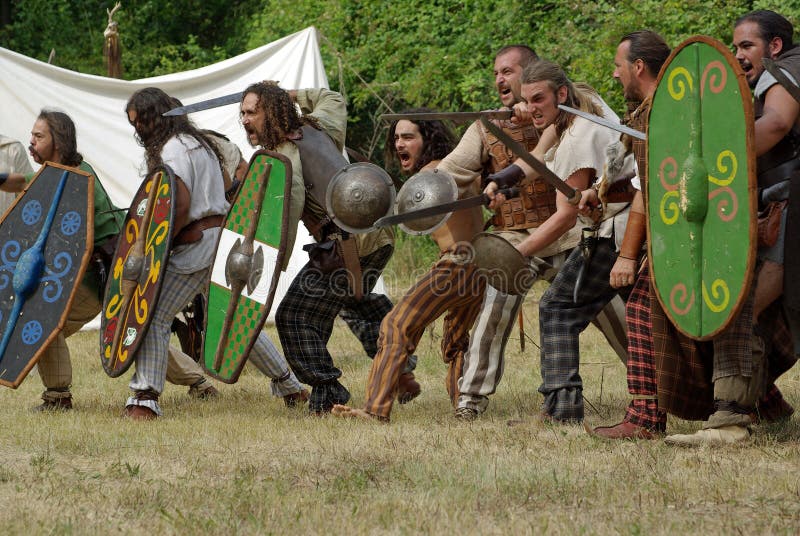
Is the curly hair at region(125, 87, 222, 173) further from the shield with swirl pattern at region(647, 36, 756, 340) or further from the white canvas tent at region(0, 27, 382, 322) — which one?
the white canvas tent at region(0, 27, 382, 322)

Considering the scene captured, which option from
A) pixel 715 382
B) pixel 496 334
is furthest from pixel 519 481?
pixel 496 334

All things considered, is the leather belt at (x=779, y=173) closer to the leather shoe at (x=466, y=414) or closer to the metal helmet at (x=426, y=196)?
the metal helmet at (x=426, y=196)

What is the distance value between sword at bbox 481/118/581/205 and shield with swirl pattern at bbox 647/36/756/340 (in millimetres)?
451

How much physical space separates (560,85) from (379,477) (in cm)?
168

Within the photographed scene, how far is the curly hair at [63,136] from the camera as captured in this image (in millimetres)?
5660

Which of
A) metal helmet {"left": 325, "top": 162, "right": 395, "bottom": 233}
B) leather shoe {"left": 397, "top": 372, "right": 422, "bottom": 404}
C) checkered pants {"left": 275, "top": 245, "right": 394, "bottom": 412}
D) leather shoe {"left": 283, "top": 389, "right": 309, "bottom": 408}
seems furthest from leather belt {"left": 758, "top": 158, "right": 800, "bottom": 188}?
leather shoe {"left": 283, "top": 389, "right": 309, "bottom": 408}

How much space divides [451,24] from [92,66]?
6767mm

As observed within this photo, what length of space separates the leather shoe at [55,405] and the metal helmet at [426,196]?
1.96m

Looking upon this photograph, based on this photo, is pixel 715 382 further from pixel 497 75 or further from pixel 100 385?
pixel 100 385

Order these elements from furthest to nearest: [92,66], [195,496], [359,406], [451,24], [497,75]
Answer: [92,66]
[451,24]
[359,406]
[497,75]
[195,496]

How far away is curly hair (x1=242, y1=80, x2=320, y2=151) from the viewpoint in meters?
5.21

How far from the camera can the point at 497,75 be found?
201 inches

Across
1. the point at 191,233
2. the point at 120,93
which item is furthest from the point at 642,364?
the point at 120,93

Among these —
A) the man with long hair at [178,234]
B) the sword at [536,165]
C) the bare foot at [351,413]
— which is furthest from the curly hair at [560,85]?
the man with long hair at [178,234]
